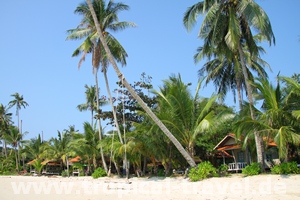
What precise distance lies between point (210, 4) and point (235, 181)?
988 cm

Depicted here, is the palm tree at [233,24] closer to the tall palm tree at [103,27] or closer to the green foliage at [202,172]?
the green foliage at [202,172]

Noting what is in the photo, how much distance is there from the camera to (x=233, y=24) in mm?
15445

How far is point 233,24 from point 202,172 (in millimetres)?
8068

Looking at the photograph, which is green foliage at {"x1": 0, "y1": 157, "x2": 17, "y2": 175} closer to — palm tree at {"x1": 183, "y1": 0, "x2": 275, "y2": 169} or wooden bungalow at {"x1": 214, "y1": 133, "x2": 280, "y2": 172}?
wooden bungalow at {"x1": 214, "y1": 133, "x2": 280, "y2": 172}

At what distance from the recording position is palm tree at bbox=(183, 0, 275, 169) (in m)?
14.9

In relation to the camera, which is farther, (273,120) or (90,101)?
(90,101)

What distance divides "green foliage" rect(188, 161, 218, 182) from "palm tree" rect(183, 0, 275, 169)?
98.4 inches

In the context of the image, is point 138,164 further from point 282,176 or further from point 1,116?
point 1,116

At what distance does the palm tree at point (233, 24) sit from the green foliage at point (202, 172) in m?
A: 2.50

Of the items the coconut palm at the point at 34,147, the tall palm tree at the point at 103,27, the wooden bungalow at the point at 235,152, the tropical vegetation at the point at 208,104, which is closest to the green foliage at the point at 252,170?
the tropical vegetation at the point at 208,104

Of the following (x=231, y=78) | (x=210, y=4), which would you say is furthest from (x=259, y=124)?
(x=231, y=78)

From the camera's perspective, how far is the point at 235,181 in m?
13.2

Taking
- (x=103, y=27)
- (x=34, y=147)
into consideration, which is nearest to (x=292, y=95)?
(x=103, y=27)

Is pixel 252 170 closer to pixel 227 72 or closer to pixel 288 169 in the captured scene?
pixel 288 169
